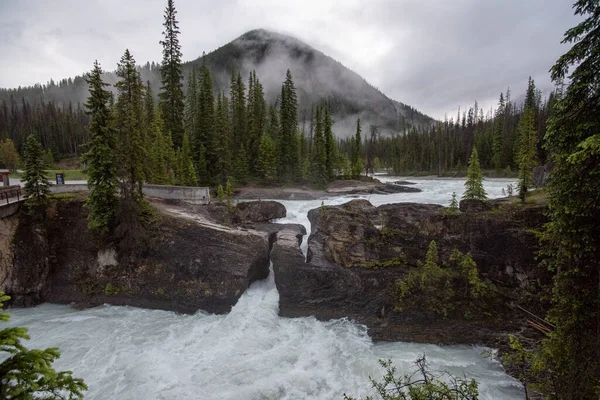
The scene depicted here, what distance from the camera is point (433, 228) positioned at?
19438 millimetres

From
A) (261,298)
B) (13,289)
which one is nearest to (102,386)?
(261,298)

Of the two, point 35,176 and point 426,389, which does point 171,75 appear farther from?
point 426,389

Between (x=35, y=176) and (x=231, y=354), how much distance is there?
1943 centimetres

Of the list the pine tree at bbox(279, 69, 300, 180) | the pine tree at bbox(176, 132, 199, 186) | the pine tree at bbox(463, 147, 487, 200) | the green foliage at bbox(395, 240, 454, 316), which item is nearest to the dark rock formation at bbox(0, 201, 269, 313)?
the green foliage at bbox(395, 240, 454, 316)

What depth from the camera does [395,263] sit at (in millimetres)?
18734

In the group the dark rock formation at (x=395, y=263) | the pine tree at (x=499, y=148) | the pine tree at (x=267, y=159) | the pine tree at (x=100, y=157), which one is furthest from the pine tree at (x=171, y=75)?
the pine tree at (x=499, y=148)

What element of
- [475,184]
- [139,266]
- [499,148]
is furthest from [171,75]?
[499,148]

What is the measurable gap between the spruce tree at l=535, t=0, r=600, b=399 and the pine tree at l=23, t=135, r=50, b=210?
28659 mm

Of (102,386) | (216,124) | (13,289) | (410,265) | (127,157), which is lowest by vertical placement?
(102,386)

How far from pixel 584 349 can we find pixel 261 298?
15327 mm

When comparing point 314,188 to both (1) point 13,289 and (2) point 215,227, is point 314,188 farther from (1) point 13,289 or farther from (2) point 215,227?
(1) point 13,289

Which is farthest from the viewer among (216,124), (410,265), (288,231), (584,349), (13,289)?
(216,124)

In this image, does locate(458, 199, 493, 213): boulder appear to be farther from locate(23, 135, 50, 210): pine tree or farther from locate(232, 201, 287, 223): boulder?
locate(23, 135, 50, 210): pine tree

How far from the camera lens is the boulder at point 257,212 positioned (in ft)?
95.5
